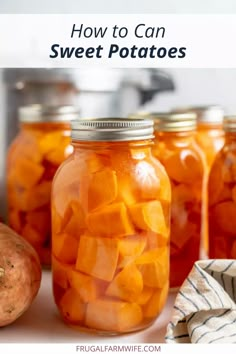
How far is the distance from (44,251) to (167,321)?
22 cm

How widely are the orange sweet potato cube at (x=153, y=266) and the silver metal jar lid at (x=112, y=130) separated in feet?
0.40

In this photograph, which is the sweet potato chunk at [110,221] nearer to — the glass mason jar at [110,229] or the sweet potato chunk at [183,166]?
the glass mason jar at [110,229]

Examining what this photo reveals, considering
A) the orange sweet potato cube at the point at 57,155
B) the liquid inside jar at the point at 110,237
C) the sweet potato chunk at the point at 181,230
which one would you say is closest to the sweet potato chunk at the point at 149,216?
the liquid inside jar at the point at 110,237

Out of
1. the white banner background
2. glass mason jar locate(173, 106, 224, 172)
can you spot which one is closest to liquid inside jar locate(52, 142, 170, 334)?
the white banner background

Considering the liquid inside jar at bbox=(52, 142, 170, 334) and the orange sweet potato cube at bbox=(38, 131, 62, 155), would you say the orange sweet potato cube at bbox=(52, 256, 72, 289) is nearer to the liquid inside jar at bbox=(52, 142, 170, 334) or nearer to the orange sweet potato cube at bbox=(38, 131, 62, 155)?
the liquid inside jar at bbox=(52, 142, 170, 334)

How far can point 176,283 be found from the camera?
2.52ft

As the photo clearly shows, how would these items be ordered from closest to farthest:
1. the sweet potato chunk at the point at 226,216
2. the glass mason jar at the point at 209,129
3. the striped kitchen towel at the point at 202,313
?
1. the striped kitchen towel at the point at 202,313
2. the sweet potato chunk at the point at 226,216
3. the glass mason jar at the point at 209,129

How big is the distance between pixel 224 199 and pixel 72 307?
0.23 meters

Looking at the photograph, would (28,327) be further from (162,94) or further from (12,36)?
(162,94)

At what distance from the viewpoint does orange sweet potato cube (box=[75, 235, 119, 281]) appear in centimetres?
62

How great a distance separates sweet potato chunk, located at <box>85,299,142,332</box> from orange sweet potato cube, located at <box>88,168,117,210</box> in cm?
10

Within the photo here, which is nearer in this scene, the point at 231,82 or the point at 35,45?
the point at 35,45

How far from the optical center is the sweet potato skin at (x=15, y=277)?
62 cm

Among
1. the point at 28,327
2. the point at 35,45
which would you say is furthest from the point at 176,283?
the point at 35,45
